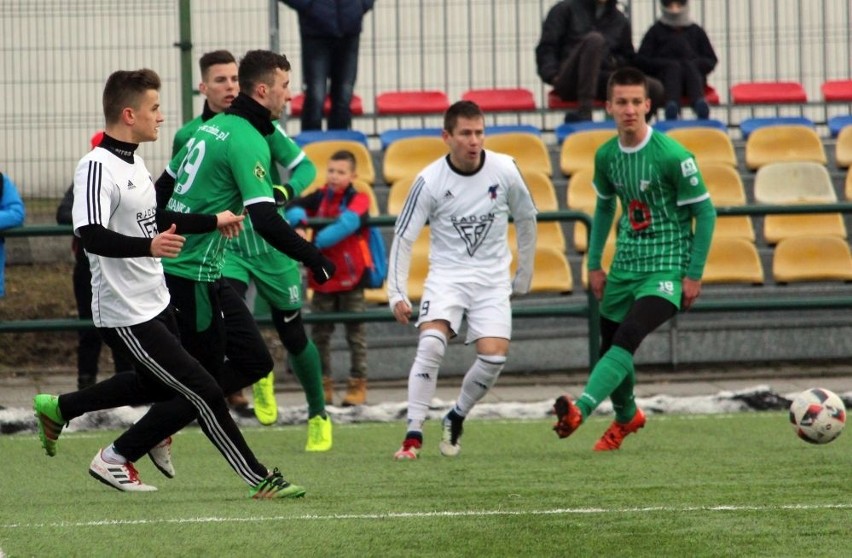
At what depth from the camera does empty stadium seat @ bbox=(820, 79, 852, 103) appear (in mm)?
15231

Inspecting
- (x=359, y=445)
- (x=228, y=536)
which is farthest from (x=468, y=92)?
(x=228, y=536)

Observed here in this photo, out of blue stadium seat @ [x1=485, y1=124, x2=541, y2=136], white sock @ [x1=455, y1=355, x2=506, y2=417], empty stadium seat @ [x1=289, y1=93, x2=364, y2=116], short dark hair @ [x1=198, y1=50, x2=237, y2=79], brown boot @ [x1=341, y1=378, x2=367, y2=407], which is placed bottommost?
brown boot @ [x1=341, y1=378, x2=367, y2=407]

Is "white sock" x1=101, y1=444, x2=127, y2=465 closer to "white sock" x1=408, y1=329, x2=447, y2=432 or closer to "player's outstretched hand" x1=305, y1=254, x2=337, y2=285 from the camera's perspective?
"player's outstretched hand" x1=305, y1=254, x2=337, y2=285

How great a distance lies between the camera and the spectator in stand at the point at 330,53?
42.9 feet

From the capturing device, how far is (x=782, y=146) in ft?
45.2

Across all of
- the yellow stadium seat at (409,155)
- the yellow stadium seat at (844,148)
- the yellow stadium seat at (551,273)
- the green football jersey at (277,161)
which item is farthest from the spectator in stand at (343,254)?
the yellow stadium seat at (844,148)

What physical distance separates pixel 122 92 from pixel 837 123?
9.90 m

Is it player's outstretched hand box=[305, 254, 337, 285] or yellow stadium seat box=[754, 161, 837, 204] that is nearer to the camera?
player's outstretched hand box=[305, 254, 337, 285]

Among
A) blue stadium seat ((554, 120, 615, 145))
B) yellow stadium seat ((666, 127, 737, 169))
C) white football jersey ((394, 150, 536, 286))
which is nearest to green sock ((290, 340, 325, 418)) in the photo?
white football jersey ((394, 150, 536, 286))

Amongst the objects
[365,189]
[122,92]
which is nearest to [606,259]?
[365,189]

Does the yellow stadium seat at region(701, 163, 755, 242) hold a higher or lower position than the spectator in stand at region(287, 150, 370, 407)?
higher

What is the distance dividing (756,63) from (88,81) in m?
6.44

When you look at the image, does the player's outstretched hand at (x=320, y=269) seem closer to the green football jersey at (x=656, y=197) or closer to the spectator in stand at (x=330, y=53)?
the green football jersey at (x=656, y=197)

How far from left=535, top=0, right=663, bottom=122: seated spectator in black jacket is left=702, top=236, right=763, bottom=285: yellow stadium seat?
1837 mm
